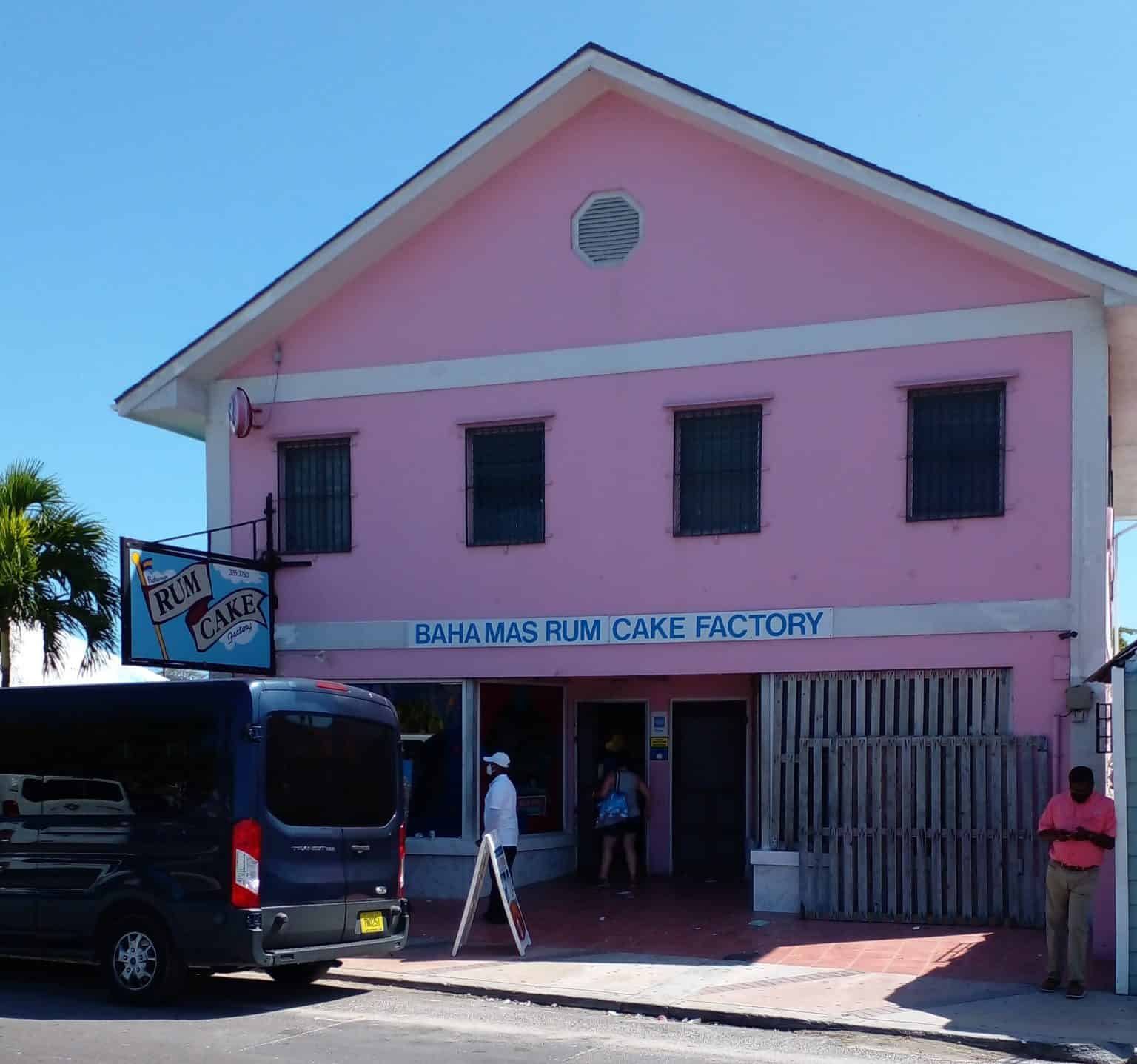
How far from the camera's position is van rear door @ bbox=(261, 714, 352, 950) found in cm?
1009

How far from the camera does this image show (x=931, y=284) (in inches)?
579

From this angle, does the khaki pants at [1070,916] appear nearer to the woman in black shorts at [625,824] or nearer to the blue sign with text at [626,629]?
the blue sign with text at [626,629]

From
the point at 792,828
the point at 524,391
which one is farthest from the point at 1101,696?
the point at 524,391

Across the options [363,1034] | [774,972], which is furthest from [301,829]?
[774,972]

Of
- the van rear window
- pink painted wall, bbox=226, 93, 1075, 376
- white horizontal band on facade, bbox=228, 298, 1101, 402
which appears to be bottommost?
the van rear window

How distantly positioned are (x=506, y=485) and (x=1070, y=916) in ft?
25.6

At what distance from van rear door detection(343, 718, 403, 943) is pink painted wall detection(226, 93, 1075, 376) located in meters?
6.13

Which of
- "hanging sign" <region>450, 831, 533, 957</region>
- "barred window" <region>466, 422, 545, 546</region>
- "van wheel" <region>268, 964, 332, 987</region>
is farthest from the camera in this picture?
"barred window" <region>466, 422, 545, 546</region>

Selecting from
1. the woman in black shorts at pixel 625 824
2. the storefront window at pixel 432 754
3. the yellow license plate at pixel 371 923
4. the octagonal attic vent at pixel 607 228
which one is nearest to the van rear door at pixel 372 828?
the yellow license plate at pixel 371 923

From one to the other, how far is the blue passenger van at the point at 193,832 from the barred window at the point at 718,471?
17.5 ft

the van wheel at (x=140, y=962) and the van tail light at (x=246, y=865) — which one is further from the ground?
the van tail light at (x=246, y=865)

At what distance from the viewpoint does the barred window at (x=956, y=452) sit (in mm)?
14383

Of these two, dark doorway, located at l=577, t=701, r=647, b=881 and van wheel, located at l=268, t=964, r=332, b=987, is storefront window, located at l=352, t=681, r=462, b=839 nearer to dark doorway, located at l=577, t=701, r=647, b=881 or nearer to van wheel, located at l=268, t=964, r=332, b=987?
dark doorway, located at l=577, t=701, r=647, b=881

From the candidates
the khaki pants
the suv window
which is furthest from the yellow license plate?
the khaki pants
